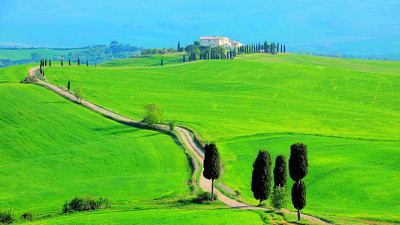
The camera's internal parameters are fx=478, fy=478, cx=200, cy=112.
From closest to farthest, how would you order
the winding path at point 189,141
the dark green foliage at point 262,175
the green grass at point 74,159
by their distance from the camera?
the dark green foliage at point 262,175
the winding path at point 189,141
the green grass at point 74,159

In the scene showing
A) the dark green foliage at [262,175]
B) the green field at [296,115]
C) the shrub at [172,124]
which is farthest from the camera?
the shrub at [172,124]

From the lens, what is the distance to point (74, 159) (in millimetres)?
83438

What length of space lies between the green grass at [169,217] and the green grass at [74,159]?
10.0 metres

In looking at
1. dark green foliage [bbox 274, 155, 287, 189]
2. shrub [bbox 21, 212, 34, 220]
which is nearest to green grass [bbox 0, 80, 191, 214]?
shrub [bbox 21, 212, 34, 220]

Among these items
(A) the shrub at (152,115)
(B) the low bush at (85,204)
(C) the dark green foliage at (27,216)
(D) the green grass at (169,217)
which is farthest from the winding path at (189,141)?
(C) the dark green foliage at (27,216)

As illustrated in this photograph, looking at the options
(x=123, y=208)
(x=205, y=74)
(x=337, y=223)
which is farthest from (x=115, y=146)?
(x=205, y=74)

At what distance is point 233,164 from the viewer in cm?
7812

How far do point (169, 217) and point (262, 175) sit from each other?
13.3m

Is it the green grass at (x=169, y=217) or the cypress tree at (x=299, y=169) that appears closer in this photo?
the green grass at (x=169, y=217)

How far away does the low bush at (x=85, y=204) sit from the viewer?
56.0m

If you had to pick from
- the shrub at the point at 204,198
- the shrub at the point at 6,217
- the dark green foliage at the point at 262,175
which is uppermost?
the dark green foliage at the point at 262,175

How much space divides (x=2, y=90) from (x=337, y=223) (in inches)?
4246

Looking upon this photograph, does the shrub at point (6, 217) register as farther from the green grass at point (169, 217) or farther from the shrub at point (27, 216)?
the green grass at point (169, 217)

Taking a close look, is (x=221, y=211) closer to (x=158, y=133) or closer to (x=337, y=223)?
(x=337, y=223)
